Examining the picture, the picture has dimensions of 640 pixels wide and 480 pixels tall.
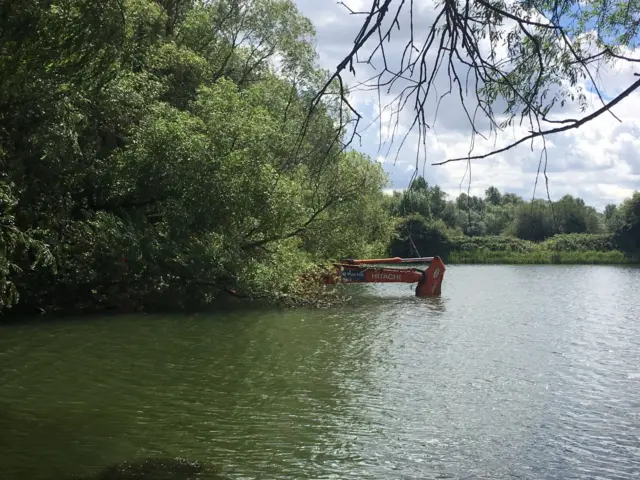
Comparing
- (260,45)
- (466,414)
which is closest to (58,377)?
(466,414)

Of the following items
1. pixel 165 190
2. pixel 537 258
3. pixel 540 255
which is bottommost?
pixel 537 258

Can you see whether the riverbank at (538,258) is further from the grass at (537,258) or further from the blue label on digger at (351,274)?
the blue label on digger at (351,274)

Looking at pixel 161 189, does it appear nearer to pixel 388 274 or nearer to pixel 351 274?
pixel 351 274

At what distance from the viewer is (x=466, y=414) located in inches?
392

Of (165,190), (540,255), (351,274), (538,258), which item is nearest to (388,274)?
(351,274)

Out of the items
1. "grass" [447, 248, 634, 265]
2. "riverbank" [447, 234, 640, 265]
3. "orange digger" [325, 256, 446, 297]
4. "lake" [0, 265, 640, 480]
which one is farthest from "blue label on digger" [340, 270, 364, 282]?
"grass" [447, 248, 634, 265]

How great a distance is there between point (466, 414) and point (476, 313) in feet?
45.6

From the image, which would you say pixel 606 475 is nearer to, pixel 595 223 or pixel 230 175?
pixel 230 175

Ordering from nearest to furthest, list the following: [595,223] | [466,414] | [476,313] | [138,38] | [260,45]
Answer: [466,414] → [138,38] → [476,313] → [260,45] → [595,223]

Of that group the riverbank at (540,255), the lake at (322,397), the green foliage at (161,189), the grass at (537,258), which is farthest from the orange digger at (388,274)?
the grass at (537,258)

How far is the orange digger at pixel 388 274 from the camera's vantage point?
2675 cm

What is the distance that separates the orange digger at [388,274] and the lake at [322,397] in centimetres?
637

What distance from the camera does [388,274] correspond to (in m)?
27.3

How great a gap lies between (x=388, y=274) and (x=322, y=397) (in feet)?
55.3
